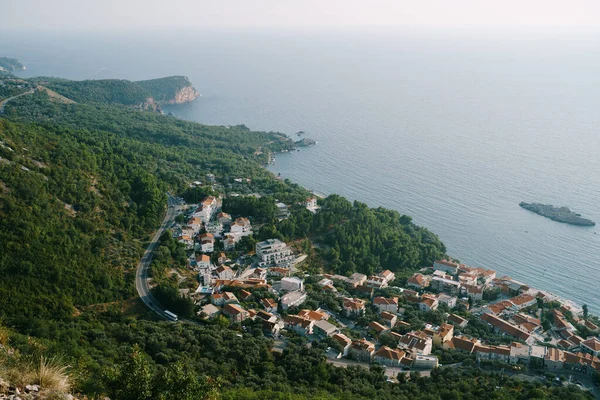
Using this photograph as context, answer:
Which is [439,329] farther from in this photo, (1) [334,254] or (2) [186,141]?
(2) [186,141]

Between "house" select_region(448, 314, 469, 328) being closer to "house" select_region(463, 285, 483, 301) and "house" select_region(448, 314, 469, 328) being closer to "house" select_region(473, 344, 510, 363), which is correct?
"house" select_region(473, 344, 510, 363)

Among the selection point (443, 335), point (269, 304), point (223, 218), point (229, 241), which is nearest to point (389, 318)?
point (443, 335)

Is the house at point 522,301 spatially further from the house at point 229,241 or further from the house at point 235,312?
the house at point 229,241

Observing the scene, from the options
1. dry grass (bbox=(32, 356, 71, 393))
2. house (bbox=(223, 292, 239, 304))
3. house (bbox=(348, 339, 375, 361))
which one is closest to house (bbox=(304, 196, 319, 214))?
house (bbox=(223, 292, 239, 304))

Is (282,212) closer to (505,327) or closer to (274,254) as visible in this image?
(274,254)

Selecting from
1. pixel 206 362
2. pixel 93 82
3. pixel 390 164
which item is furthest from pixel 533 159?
pixel 93 82

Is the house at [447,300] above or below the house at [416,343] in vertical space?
below

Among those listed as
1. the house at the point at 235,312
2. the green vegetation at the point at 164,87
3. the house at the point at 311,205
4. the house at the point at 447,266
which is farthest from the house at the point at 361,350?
the green vegetation at the point at 164,87
